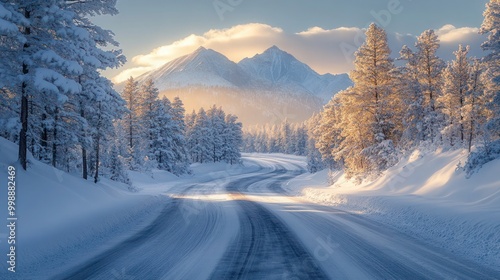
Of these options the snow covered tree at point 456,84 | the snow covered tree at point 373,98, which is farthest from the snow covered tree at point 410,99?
the snow covered tree at point 456,84

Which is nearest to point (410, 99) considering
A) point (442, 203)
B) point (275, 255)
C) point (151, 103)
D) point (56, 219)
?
point (442, 203)

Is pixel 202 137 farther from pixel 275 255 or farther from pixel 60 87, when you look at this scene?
pixel 275 255

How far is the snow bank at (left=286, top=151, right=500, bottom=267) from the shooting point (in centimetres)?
802

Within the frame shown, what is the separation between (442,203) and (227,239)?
8.20m

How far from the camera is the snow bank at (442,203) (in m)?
8.02

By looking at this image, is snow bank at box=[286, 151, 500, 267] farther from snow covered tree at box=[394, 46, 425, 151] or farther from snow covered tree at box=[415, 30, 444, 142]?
snow covered tree at box=[415, 30, 444, 142]

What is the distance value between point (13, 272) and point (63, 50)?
25.0 feet

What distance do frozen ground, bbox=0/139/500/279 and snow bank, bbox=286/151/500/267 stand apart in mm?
78

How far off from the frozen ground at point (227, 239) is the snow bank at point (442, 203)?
0.26ft

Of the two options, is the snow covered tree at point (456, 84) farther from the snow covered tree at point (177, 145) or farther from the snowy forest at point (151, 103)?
the snow covered tree at point (177, 145)

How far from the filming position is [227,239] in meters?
8.99

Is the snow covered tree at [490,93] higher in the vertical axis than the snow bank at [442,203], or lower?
higher

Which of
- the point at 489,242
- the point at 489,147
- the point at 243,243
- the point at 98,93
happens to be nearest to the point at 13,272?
the point at 243,243

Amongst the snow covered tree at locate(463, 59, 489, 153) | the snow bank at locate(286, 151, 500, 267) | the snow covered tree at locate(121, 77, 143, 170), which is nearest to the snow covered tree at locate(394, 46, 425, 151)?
the snow covered tree at locate(463, 59, 489, 153)
